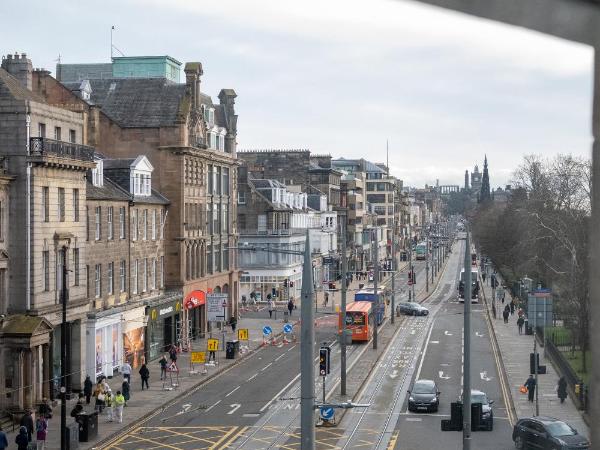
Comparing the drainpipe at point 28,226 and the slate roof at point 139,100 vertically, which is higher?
the slate roof at point 139,100

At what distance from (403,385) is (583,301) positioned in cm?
862

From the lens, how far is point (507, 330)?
2687 inches

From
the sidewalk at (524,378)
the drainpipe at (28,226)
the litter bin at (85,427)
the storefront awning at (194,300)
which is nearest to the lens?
the litter bin at (85,427)

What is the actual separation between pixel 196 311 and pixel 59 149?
24.9 metres

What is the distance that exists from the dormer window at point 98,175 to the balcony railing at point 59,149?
4.50m

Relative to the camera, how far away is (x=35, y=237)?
37500 millimetres

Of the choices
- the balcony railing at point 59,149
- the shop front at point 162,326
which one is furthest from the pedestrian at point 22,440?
the shop front at point 162,326

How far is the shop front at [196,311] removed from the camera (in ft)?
197

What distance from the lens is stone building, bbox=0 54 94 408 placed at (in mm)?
35875

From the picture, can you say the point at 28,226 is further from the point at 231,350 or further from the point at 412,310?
the point at 412,310

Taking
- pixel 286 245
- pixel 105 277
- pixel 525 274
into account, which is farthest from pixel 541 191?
pixel 105 277

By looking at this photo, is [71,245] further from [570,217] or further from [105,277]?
[570,217]

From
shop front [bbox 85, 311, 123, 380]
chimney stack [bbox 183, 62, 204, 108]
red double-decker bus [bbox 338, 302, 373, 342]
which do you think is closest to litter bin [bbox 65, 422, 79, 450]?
shop front [bbox 85, 311, 123, 380]

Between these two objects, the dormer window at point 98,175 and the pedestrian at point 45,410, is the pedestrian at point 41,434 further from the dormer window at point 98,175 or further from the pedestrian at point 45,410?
the dormer window at point 98,175
